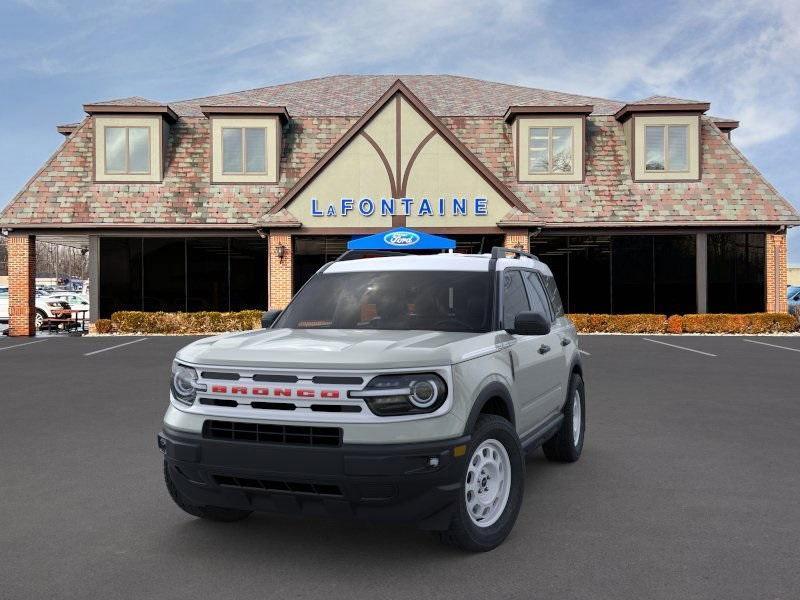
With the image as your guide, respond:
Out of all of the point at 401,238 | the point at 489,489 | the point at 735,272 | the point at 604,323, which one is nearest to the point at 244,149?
the point at 401,238

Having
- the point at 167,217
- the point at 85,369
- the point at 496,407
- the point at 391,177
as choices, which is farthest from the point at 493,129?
the point at 496,407

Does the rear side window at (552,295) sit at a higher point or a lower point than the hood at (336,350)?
higher

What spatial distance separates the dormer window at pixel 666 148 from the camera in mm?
24750

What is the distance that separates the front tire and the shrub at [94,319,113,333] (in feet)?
69.0

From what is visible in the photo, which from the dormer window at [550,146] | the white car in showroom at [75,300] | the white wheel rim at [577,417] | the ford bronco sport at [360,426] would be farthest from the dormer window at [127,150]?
the ford bronco sport at [360,426]

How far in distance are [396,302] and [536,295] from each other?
1554mm

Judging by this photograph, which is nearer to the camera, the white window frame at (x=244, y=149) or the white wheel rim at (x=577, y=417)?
the white wheel rim at (x=577, y=417)

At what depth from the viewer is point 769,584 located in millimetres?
3959

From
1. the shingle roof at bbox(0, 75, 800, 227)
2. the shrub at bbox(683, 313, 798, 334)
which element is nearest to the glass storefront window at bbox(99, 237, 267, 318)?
the shingle roof at bbox(0, 75, 800, 227)

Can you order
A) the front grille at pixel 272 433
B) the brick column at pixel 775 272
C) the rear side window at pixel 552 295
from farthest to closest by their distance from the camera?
the brick column at pixel 775 272, the rear side window at pixel 552 295, the front grille at pixel 272 433

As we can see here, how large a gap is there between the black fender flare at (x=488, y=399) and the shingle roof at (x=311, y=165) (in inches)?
720

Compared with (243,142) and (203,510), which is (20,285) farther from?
(203,510)

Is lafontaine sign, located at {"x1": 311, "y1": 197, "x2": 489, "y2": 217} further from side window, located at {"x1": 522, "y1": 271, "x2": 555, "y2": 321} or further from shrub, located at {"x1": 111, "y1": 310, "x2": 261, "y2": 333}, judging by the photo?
side window, located at {"x1": 522, "y1": 271, "x2": 555, "y2": 321}

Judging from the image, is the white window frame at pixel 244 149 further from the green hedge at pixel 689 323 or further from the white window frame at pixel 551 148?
the green hedge at pixel 689 323
